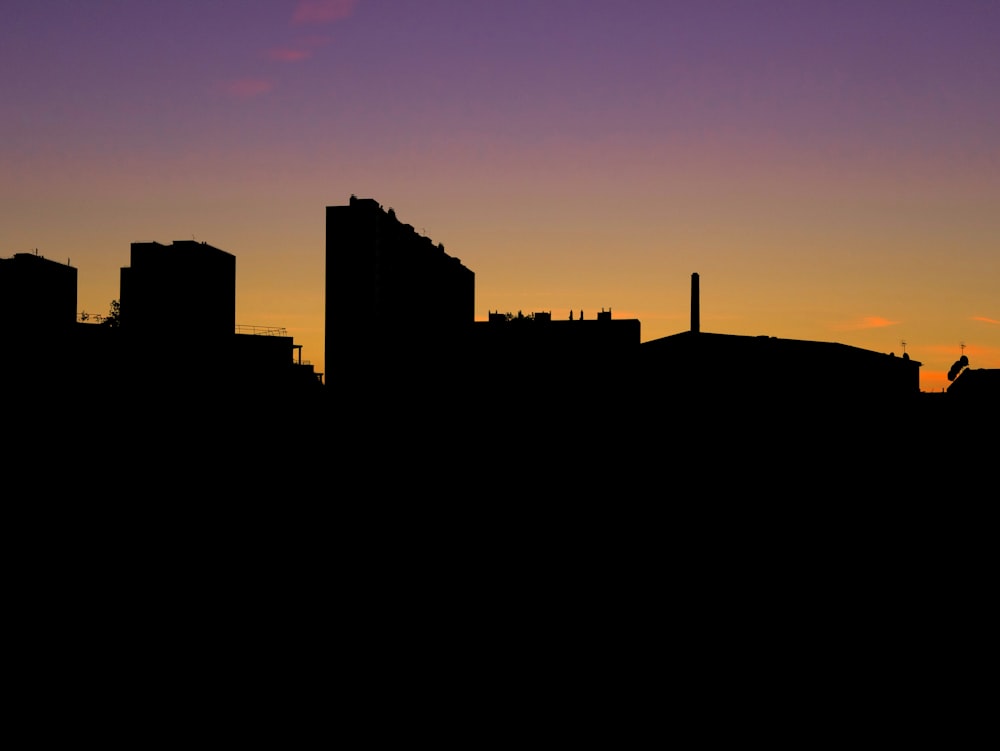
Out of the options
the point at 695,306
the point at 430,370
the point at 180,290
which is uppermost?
the point at 180,290

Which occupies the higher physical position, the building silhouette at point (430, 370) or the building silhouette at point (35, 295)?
the building silhouette at point (35, 295)

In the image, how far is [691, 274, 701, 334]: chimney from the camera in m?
51.0

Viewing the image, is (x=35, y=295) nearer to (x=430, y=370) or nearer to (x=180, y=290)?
(x=180, y=290)

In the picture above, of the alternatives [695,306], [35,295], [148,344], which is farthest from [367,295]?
[35,295]

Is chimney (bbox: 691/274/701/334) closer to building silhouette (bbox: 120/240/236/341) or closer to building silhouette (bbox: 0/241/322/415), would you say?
building silhouette (bbox: 0/241/322/415)

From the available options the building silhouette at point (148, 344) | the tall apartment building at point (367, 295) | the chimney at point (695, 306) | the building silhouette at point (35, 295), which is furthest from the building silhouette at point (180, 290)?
the chimney at point (695, 306)

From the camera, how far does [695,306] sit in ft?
168

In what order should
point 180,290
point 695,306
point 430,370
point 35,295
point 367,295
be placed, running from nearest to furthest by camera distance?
point 367,295 < point 430,370 < point 695,306 < point 35,295 < point 180,290

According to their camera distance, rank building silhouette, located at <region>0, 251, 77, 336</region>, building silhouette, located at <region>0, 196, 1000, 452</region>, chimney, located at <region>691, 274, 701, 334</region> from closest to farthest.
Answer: building silhouette, located at <region>0, 196, 1000, 452</region> → chimney, located at <region>691, 274, 701, 334</region> → building silhouette, located at <region>0, 251, 77, 336</region>

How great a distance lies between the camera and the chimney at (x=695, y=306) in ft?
167

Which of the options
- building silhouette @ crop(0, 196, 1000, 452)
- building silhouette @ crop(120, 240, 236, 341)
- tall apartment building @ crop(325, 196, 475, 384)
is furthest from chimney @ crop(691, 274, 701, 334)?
building silhouette @ crop(120, 240, 236, 341)

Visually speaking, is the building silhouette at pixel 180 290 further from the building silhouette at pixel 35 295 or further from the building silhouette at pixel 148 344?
the building silhouette at pixel 35 295

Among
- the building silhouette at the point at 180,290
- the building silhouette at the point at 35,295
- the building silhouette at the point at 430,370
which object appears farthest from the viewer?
the building silhouette at the point at 180,290

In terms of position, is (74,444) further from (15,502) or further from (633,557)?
(633,557)
